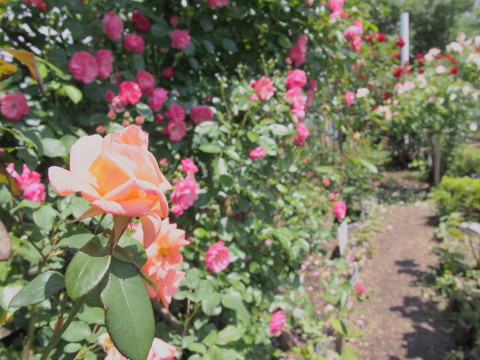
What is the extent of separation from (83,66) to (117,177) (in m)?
1.09

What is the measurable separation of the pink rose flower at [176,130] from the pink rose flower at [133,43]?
330 mm

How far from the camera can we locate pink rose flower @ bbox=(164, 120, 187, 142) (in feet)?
4.73

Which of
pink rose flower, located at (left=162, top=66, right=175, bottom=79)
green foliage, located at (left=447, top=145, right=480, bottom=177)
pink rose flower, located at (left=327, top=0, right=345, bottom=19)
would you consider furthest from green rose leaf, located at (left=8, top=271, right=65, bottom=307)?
green foliage, located at (left=447, top=145, right=480, bottom=177)

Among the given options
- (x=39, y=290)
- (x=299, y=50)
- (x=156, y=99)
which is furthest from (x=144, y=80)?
(x=39, y=290)

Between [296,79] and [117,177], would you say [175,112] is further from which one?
[117,177]

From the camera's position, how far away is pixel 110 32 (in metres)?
1.39

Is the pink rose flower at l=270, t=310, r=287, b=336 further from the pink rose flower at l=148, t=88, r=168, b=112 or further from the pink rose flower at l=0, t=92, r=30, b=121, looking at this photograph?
the pink rose flower at l=0, t=92, r=30, b=121

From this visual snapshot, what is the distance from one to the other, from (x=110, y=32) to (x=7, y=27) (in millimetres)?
362

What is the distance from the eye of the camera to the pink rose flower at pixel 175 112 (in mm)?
1429

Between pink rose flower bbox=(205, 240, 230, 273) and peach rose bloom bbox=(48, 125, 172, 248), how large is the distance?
40.7 inches

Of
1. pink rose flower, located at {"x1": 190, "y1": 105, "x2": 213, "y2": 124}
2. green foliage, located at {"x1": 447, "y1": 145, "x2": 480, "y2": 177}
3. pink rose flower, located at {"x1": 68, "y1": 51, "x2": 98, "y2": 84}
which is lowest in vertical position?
green foliage, located at {"x1": 447, "y1": 145, "x2": 480, "y2": 177}

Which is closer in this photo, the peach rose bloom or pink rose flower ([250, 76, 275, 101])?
the peach rose bloom

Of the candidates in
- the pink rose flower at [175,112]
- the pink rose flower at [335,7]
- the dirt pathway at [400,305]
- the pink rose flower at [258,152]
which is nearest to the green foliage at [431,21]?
the dirt pathway at [400,305]

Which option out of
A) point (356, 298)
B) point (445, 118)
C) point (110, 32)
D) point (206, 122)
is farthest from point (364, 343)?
point (445, 118)
